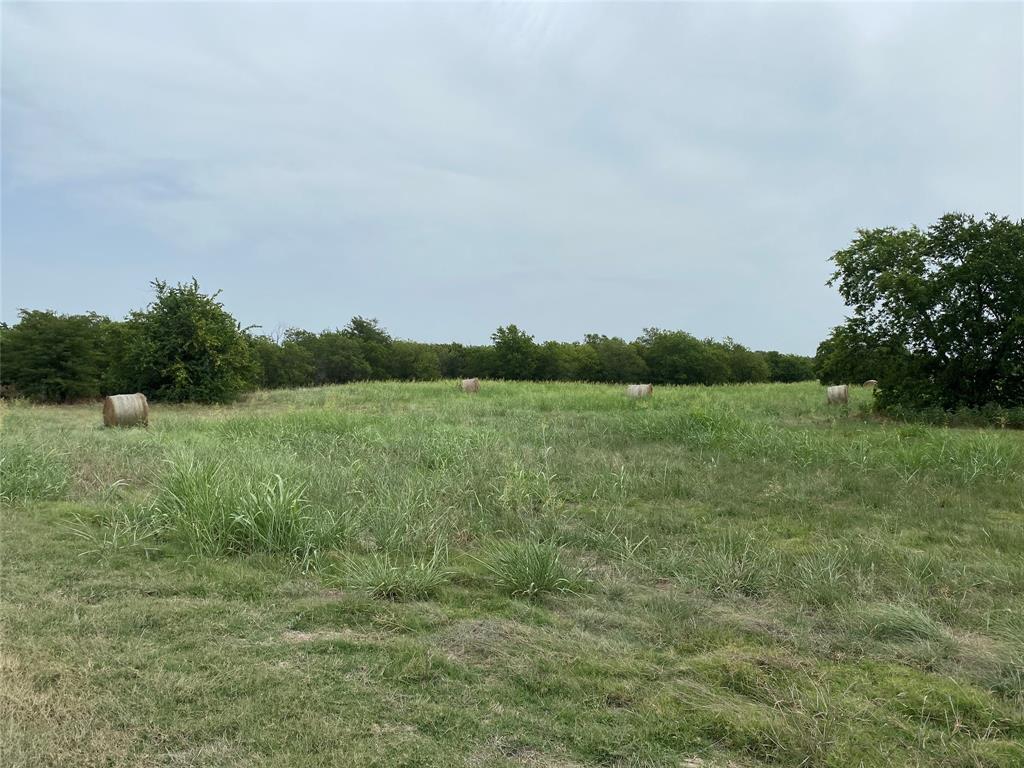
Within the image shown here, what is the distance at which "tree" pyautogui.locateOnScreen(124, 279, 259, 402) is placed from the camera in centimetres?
2094

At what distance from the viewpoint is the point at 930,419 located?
14.2m

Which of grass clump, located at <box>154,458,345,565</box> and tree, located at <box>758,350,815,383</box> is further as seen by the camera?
tree, located at <box>758,350,815,383</box>

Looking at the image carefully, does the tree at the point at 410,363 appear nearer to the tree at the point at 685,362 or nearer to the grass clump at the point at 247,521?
the tree at the point at 685,362

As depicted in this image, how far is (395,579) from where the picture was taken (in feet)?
13.3

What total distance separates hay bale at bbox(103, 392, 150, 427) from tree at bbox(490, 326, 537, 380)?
27.8 metres

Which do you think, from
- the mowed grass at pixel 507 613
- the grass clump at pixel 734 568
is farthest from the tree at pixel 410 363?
the grass clump at pixel 734 568

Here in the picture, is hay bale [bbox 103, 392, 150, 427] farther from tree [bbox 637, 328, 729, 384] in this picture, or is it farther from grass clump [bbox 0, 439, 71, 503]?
tree [bbox 637, 328, 729, 384]

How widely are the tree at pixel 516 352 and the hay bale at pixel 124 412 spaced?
27.8 meters

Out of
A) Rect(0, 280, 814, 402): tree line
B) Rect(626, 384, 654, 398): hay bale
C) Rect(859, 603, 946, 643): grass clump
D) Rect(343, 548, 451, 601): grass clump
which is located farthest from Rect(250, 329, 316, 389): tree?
Rect(859, 603, 946, 643): grass clump

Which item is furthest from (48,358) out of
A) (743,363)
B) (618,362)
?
(743,363)

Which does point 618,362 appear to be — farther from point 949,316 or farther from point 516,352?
point 949,316

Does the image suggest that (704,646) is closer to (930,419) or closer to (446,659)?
(446,659)

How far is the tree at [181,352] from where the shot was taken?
20.9 meters

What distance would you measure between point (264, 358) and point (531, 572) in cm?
3369
